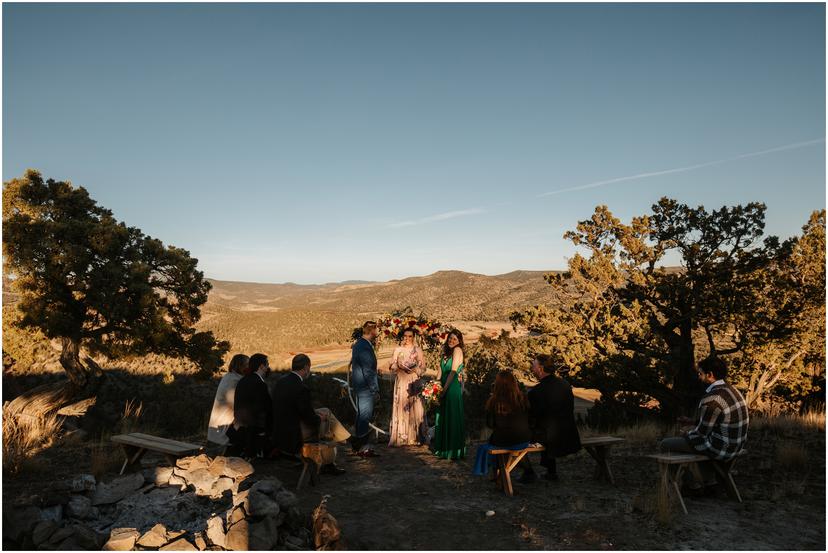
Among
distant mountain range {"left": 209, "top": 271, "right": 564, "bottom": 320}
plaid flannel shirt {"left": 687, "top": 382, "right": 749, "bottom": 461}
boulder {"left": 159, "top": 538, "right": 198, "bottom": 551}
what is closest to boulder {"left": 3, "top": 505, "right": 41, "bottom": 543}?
boulder {"left": 159, "top": 538, "right": 198, "bottom": 551}

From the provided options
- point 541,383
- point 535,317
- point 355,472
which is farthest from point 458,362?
point 535,317

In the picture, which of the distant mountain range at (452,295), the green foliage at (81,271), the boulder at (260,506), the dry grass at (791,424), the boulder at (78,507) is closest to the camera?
the boulder at (260,506)

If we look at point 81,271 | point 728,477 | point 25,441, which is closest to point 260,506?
point 728,477

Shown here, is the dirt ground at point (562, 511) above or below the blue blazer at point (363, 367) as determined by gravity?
below

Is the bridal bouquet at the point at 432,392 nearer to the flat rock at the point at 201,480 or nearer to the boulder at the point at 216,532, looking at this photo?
the flat rock at the point at 201,480

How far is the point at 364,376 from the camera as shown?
9.09 m

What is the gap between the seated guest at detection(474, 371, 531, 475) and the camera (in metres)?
7.12

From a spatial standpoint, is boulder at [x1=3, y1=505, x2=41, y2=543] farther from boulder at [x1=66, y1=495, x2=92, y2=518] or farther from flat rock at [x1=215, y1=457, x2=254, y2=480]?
flat rock at [x1=215, y1=457, x2=254, y2=480]

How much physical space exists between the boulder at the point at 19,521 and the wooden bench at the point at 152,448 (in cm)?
203

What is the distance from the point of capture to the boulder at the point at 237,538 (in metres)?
4.75

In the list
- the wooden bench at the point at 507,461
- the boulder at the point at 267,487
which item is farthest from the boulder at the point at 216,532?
the wooden bench at the point at 507,461

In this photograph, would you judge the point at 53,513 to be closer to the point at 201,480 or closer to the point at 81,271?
Answer: the point at 201,480

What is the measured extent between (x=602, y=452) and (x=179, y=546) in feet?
18.0

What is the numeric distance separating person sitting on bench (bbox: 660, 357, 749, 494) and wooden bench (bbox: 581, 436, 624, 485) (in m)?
0.92
